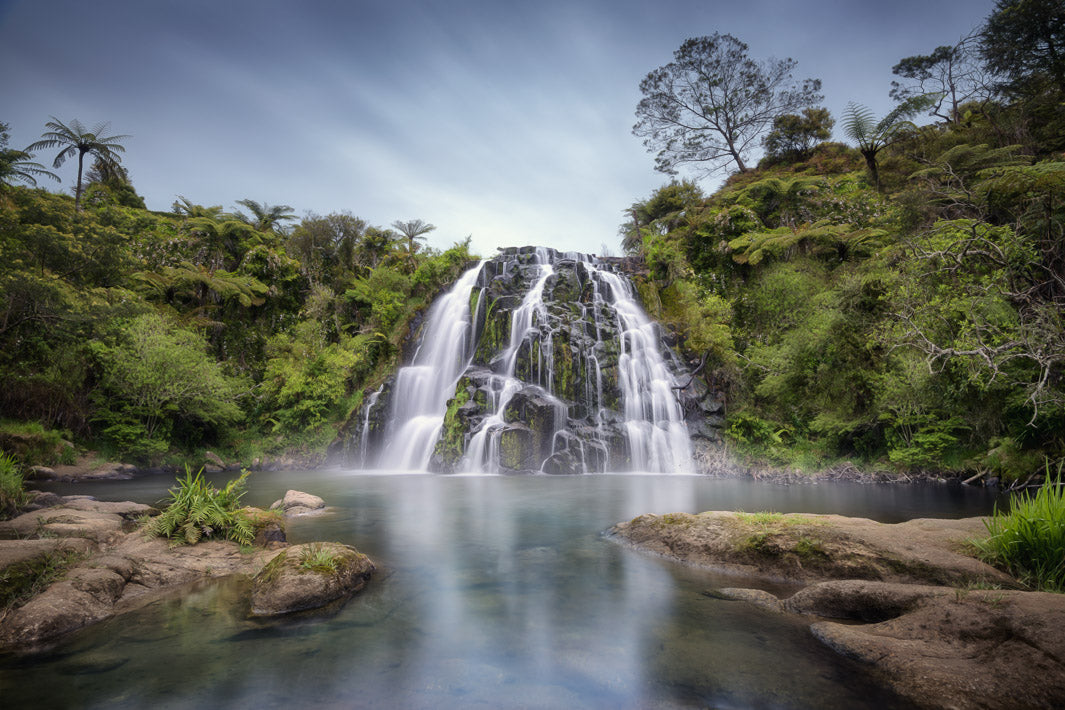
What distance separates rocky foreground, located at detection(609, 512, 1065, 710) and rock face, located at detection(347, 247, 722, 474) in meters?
10.6

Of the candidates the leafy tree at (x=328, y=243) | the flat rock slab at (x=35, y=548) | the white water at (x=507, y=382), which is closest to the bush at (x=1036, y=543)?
the flat rock slab at (x=35, y=548)

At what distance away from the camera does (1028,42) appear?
1727 cm

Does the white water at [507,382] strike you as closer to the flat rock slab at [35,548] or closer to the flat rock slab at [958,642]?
the flat rock slab at [35,548]

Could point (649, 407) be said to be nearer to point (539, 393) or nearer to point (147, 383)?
point (539, 393)

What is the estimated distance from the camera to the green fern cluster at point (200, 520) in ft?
19.2

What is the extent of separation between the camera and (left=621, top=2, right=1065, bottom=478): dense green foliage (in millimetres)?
8891

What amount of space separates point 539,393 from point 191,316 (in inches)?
769

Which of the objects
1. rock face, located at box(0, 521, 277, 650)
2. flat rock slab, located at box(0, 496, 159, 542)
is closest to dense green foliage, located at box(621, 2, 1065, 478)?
rock face, located at box(0, 521, 277, 650)

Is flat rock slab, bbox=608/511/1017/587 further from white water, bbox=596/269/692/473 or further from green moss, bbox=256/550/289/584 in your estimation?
white water, bbox=596/269/692/473

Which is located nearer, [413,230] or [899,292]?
[899,292]

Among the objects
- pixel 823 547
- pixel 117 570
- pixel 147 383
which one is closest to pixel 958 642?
pixel 823 547

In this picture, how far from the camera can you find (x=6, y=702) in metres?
2.75

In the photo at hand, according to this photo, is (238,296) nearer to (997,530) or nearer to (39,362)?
(39,362)

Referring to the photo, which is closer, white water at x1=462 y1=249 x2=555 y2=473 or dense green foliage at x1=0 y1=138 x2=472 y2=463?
dense green foliage at x1=0 y1=138 x2=472 y2=463
